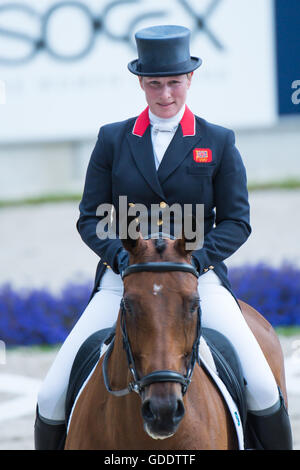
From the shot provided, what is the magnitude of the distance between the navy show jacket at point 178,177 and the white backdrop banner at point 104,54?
332 inches

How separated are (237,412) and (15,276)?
7.27m

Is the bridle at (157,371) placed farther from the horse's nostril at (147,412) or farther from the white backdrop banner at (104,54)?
the white backdrop banner at (104,54)

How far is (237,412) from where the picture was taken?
3482 millimetres

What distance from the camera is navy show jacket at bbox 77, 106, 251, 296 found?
11.8 feet

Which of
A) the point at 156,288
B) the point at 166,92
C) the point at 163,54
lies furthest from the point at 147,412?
the point at 163,54

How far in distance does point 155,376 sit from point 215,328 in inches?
39.5

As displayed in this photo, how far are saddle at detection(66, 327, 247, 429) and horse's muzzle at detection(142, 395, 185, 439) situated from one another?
0.82m

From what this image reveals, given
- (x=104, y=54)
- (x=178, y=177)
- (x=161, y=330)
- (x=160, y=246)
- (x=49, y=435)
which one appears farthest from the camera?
(x=104, y=54)

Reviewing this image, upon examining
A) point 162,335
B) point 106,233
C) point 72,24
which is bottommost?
point 162,335

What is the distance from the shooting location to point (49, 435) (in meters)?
3.82

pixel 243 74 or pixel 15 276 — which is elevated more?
pixel 243 74

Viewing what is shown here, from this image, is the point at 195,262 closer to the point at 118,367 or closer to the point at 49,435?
the point at 118,367

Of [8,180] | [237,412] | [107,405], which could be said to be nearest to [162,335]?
[107,405]
